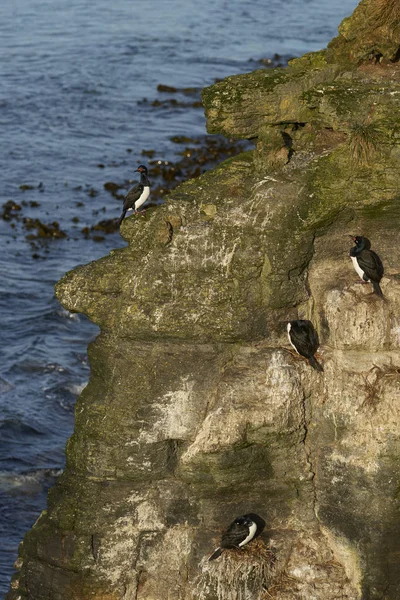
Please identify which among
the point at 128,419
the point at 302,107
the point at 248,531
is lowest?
Result: the point at 248,531

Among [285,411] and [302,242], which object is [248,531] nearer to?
[285,411]

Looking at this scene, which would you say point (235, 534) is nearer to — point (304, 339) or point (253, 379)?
point (253, 379)

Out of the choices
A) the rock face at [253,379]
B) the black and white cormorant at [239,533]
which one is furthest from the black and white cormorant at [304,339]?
the black and white cormorant at [239,533]

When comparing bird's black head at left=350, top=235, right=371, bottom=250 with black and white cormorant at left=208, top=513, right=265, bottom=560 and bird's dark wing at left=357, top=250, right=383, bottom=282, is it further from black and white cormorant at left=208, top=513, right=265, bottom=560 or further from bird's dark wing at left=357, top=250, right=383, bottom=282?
black and white cormorant at left=208, top=513, right=265, bottom=560

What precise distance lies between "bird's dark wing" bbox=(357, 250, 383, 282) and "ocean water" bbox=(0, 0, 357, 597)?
36.1ft

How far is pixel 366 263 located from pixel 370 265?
0.06 m

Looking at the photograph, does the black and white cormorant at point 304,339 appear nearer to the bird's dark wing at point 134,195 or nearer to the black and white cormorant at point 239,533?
the black and white cormorant at point 239,533

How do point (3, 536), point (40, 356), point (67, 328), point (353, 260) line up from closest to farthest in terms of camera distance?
point (353, 260)
point (3, 536)
point (40, 356)
point (67, 328)

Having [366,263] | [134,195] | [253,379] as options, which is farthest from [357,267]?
[134,195]

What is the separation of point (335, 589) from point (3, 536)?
10400mm

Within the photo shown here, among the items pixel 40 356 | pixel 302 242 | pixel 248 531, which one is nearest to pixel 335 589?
pixel 248 531

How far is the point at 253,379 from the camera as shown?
52.8 feet

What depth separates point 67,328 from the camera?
36.4m

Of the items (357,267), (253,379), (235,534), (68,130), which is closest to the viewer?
(357,267)
